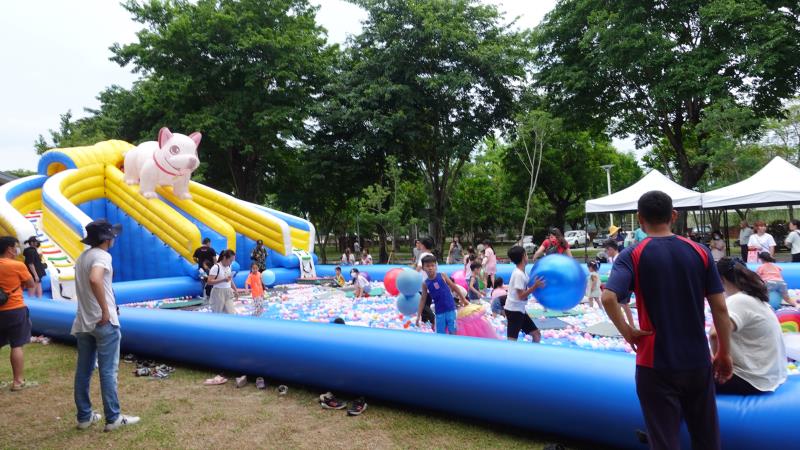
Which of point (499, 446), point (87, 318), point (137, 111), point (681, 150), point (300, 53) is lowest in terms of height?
point (499, 446)

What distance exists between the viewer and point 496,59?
2033 centimetres

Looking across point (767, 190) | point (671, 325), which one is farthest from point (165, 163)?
point (767, 190)

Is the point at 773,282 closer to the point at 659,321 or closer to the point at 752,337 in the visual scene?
the point at 752,337

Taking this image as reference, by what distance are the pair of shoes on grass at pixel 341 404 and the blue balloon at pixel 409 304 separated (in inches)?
104

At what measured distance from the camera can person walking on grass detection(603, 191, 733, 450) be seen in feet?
8.12

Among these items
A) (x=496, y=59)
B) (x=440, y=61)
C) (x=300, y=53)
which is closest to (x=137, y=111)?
(x=300, y=53)

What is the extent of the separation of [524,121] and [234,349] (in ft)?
57.6

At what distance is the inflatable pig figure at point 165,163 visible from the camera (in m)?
13.2

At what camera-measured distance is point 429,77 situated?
786 inches

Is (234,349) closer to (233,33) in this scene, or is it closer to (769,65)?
(769,65)

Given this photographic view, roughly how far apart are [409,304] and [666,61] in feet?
46.5

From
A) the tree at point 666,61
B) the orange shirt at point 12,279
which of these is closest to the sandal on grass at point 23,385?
the orange shirt at point 12,279

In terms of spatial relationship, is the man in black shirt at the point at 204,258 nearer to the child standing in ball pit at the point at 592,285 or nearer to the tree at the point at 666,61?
the child standing in ball pit at the point at 592,285

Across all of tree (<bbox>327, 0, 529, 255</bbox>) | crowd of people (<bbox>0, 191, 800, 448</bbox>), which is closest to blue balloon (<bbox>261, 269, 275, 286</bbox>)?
crowd of people (<bbox>0, 191, 800, 448</bbox>)
